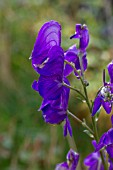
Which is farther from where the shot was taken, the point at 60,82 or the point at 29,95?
the point at 29,95

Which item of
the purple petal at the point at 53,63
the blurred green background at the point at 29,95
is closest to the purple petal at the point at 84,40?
the purple petal at the point at 53,63

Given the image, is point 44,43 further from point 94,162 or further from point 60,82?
point 94,162

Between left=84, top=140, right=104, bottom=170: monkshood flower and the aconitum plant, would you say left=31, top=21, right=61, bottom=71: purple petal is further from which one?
left=84, top=140, right=104, bottom=170: monkshood flower

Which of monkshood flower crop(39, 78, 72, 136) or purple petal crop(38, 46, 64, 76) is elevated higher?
purple petal crop(38, 46, 64, 76)

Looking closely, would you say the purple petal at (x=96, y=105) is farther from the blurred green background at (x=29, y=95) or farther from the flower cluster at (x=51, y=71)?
the blurred green background at (x=29, y=95)

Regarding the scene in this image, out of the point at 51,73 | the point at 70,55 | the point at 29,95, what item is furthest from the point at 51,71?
the point at 29,95

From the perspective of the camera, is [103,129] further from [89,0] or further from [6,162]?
[89,0]

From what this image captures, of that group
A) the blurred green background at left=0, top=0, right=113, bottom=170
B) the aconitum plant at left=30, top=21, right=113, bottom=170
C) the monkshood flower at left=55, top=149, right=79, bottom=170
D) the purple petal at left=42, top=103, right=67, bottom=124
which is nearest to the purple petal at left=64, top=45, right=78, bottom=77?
the aconitum plant at left=30, top=21, right=113, bottom=170

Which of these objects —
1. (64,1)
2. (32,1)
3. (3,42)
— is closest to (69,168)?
(3,42)
